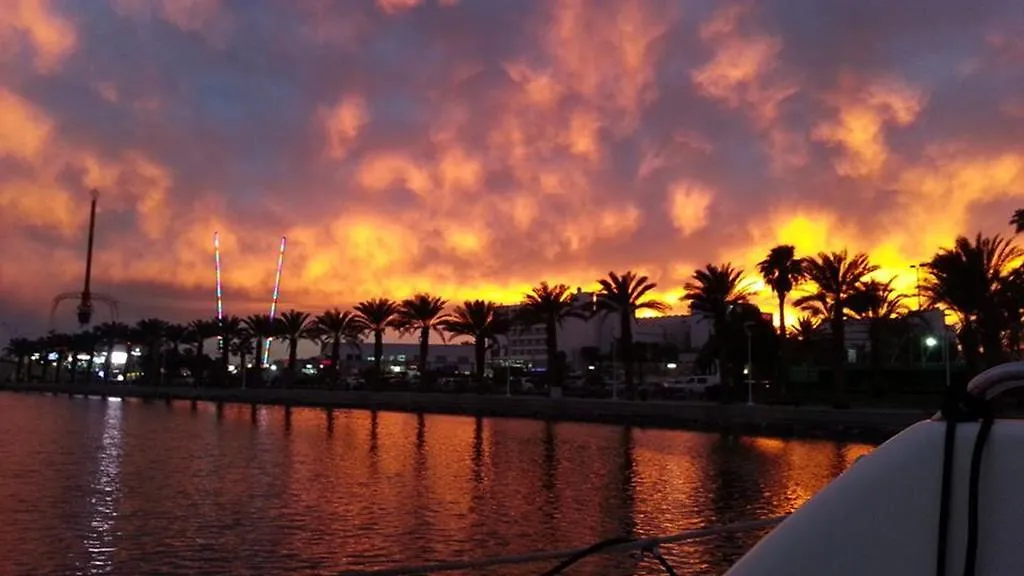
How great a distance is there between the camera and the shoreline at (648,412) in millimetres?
34375

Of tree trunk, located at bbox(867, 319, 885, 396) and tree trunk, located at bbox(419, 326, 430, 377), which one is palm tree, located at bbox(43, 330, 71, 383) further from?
tree trunk, located at bbox(867, 319, 885, 396)

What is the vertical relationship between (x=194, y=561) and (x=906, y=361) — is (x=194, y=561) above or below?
below

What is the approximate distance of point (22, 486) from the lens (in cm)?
1705

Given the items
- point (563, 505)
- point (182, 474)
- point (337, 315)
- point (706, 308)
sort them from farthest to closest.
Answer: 1. point (337, 315)
2. point (706, 308)
3. point (182, 474)
4. point (563, 505)

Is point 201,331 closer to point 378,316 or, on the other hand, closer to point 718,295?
point 378,316

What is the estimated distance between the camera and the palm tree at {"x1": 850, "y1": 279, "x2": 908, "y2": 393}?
152 feet

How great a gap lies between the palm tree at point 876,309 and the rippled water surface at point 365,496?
1803 cm

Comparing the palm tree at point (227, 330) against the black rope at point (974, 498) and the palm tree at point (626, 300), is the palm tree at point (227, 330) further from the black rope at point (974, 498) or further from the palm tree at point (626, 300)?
the black rope at point (974, 498)

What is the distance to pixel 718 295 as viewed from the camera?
167 ft

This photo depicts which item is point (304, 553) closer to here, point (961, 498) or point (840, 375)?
point (961, 498)

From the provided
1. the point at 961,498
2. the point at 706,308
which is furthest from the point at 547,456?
the point at 706,308

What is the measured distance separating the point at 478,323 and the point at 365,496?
44849 mm

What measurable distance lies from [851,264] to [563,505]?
3192 cm

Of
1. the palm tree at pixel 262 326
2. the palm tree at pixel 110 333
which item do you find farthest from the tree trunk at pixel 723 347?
the palm tree at pixel 110 333
